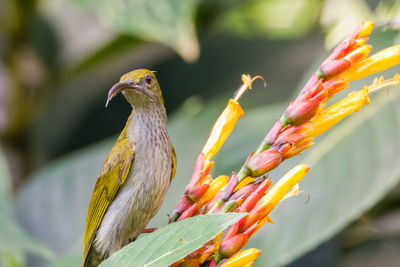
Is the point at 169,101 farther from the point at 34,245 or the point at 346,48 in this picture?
the point at 346,48

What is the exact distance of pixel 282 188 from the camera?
0.65 m

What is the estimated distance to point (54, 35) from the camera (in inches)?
103

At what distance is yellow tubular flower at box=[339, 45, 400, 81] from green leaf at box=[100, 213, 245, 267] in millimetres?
217

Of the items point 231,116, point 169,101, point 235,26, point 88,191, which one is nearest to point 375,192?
point 231,116

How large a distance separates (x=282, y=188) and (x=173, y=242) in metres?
0.16

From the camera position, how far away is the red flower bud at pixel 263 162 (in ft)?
2.05

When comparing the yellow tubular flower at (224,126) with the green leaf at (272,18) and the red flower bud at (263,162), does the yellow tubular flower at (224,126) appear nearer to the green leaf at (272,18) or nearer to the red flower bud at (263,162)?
the red flower bud at (263,162)

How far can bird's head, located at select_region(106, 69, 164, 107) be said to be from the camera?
61cm

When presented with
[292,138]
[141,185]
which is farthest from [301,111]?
[141,185]

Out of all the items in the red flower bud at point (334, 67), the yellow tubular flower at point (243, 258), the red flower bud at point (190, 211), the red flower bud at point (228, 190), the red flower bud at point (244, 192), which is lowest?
the yellow tubular flower at point (243, 258)

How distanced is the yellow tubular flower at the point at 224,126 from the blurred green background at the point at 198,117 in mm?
389

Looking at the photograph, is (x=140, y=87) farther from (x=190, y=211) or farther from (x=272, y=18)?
Result: (x=272, y=18)

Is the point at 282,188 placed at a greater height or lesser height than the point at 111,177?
lesser

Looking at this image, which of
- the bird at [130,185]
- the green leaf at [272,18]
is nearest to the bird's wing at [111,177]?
the bird at [130,185]
